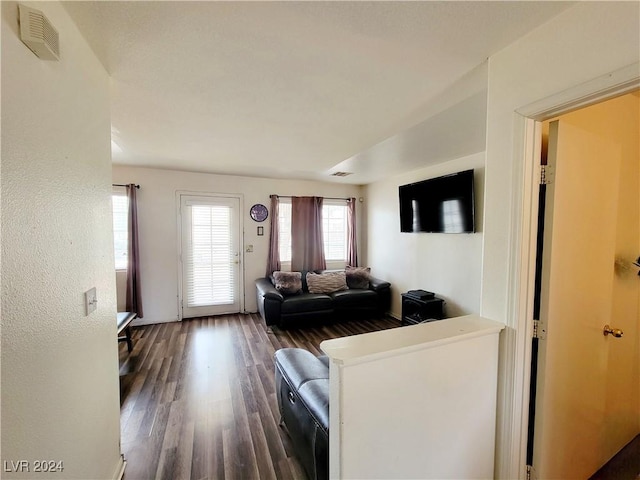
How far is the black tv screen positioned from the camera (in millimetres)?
3082

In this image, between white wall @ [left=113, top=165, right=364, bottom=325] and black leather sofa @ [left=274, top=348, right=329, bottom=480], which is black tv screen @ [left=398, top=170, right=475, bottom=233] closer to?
black leather sofa @ [left=274, top=348, right=329, bottom=480]

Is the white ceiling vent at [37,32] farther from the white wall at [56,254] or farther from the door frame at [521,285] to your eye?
the door frame at [521,285]

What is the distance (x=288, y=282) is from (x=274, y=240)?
865mm

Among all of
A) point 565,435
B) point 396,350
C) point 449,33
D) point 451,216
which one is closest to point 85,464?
point 396,350

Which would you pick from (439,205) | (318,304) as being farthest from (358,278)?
(439,205)

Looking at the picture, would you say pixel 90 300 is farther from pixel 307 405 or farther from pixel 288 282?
pixel 288 282

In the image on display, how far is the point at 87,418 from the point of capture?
117 cm

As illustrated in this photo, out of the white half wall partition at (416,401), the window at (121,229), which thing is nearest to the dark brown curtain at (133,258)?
the window at (121,229)

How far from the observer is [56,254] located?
37.7 inches

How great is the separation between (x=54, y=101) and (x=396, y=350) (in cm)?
158

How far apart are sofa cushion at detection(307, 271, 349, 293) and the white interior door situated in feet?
10.4

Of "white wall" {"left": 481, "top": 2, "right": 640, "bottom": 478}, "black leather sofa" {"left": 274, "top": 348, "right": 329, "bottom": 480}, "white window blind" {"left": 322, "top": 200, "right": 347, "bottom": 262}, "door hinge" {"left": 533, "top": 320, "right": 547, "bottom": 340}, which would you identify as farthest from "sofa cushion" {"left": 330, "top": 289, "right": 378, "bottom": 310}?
"door hinge" {"left": 533, "top": 320, "right": 547, "bottom": 340}

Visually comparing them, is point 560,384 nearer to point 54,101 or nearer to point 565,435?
point 565,435

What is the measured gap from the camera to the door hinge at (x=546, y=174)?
1.22 meters
